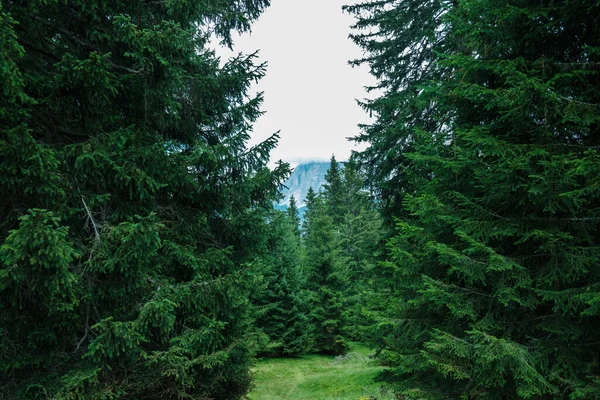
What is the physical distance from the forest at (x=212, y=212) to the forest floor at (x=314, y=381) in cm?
257

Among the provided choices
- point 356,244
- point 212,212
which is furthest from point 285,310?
point 212,212

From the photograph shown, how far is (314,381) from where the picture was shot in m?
13.6

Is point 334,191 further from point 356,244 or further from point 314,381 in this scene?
point 314,381

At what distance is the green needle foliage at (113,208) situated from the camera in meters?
3.91

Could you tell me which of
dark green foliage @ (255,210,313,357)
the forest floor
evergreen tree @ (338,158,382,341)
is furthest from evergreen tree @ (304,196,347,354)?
the forest floor

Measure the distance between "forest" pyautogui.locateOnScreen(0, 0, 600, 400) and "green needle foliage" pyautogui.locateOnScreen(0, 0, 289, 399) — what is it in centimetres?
3

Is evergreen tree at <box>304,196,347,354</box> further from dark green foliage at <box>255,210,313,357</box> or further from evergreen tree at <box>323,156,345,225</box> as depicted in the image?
evergreen tree at <box>323,156,345,225</box>

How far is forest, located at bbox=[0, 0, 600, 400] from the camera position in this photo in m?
4.09

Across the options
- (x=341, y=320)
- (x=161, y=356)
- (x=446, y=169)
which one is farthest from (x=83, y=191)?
(x=341, y=320)

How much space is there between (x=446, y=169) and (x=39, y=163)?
592cm

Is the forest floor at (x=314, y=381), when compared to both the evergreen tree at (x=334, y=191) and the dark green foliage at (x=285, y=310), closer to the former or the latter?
the dark green foliage at (x=285, y=310)

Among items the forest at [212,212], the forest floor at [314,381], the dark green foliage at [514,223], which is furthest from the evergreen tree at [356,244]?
the forest at [212,212]

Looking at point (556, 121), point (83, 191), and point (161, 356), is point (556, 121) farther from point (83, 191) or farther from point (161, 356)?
point (83, 191)

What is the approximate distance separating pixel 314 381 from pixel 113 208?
11646 mm
